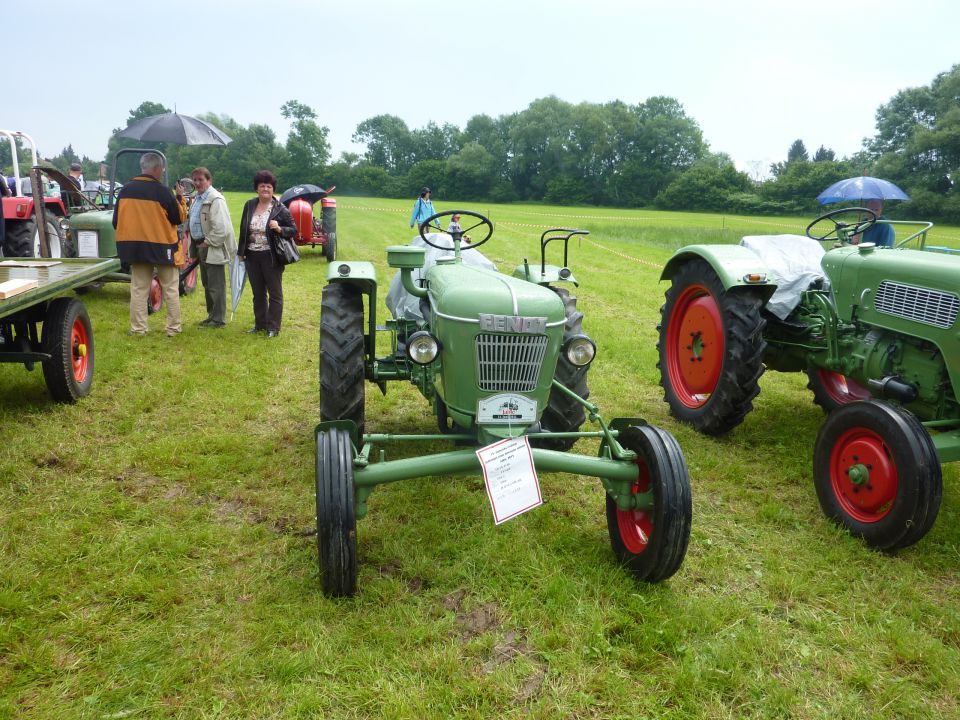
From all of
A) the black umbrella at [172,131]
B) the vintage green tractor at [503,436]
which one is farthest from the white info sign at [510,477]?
the black umbrella at [172,131]

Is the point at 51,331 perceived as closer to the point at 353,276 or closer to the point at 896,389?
the point at 353,276

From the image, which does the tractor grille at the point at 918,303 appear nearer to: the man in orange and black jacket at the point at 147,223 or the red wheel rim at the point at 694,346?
the red wheel rim at the point at 694,346

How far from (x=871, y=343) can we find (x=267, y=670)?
11.7 ft

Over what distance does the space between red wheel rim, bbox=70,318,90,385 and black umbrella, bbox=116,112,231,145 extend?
462 cm

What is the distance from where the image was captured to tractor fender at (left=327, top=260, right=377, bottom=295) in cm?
393

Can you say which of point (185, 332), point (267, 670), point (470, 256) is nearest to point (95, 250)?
point (185, 332)

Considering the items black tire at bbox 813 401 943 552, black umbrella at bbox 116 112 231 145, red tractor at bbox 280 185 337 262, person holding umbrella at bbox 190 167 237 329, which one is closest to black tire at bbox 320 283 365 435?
black tire at bbox 813 401 943 552

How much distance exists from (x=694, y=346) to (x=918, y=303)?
5.12 feet

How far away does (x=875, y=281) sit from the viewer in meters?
3.87

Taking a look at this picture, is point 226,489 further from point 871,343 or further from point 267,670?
point 871,343

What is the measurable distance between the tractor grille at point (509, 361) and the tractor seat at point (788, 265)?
2310 millimetres

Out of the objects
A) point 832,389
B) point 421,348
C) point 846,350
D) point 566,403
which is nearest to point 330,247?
point 832,389

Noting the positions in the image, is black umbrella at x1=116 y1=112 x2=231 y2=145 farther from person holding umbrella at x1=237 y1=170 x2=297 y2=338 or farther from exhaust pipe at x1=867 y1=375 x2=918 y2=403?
exhaust pipe at x1=867 y1=375 x2=918 y2=403

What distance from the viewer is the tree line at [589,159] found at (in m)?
37.1
